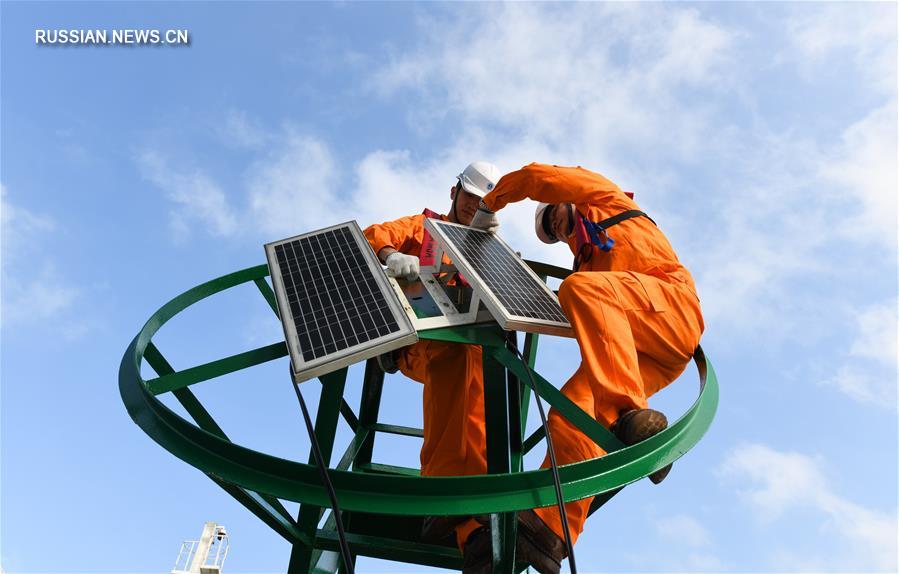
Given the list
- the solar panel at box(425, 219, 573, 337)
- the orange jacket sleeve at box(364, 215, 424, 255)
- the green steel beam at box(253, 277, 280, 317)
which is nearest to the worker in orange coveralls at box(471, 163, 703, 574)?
the solar panel at box(425, 219, 573, 337)

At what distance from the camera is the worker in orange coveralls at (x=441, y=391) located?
5.24 m

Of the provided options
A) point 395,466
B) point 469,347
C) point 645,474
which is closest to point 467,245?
point 469,347

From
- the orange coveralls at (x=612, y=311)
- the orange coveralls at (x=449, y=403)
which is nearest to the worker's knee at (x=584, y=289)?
the orange coveralls at (x=612, y=311)

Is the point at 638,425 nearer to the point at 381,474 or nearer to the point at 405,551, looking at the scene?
the point at 381,474

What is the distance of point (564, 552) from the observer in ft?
13.3

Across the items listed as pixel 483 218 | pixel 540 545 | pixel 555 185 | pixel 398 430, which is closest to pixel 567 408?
pixel 540 545

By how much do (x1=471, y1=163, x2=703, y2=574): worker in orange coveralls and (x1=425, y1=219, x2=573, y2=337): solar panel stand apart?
198mm

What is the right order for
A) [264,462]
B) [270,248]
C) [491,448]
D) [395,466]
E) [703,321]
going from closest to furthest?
[264,462] → [491,448] → [703,321] → [270,248] → [395,466]

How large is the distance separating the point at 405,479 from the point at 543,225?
3675 mm

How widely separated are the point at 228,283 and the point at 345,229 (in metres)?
1.12

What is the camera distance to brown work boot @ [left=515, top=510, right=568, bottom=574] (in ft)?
13.1

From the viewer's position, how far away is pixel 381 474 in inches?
134

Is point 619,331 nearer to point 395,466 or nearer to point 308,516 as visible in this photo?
point 308,516

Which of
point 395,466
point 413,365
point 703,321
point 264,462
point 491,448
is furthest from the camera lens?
point 395,466
